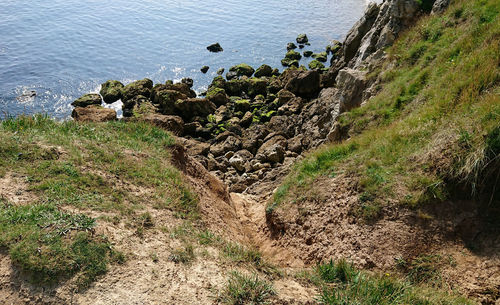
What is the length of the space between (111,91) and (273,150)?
24147 millimetres

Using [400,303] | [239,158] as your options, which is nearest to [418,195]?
[400,303]

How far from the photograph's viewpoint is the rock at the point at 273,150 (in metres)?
23.1

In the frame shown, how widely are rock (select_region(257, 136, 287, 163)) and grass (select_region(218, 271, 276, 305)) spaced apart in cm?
1605

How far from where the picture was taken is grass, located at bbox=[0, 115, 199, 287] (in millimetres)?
7145

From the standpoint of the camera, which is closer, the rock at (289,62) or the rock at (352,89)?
the rock at (352,89)

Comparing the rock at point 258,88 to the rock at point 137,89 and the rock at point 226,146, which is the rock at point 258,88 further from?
the rock at point 226,146

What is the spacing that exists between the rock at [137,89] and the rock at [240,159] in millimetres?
18626

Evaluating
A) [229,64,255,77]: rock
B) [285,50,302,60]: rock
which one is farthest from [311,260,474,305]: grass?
[285,50,302,60]: rock

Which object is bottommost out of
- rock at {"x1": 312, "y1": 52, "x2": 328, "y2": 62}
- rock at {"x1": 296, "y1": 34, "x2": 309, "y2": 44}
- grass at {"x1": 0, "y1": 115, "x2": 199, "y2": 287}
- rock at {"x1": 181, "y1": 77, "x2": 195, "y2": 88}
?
rock at {"x1": 181, "y1": 77, "x2": 195, "y2": 88}

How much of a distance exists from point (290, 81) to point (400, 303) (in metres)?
30.6

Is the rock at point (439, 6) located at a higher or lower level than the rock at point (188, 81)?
higher

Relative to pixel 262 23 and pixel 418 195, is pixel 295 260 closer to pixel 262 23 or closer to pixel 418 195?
pixel 418 195

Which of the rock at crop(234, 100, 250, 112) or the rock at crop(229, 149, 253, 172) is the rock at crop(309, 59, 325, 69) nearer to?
the rock at crop(234, 100, 250, 112)

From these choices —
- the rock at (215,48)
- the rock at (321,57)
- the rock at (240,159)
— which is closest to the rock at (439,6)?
the rock at (240,159)
